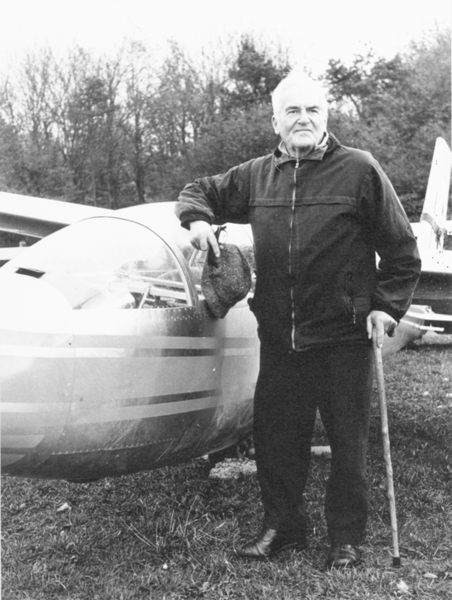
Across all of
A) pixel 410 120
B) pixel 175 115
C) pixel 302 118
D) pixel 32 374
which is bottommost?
pixel 32 374

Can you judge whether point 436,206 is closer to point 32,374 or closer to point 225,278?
point 225,278

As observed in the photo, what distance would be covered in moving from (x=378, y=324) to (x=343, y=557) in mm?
1156

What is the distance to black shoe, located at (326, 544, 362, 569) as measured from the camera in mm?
3605

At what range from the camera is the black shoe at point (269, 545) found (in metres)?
3.76

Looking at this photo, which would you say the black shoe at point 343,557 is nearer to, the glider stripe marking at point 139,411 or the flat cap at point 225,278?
the glider stripe marking at point 139,411

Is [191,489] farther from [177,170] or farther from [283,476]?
[177,170]

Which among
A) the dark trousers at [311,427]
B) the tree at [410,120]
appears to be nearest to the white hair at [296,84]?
the dark trousers at [311,427]

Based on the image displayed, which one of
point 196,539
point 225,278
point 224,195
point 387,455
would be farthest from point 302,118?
point 196,539

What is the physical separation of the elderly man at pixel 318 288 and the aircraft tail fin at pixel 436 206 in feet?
15.4

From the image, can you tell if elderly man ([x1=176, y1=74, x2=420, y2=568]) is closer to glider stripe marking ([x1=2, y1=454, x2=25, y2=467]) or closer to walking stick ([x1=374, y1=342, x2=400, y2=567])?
walking stick ([x1=374, y1=342, x2=400, y2=567])

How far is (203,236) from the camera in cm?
360

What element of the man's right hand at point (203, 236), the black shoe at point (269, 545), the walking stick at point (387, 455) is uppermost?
the man's right hand at point (203, 236)

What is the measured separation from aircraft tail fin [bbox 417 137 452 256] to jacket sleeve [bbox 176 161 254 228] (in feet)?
15.2

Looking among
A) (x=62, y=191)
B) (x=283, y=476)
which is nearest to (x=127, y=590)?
(x=283, y=476)
